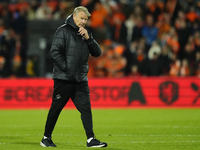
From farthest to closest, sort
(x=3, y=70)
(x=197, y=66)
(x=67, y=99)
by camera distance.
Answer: (x=3, y=70) → (x=197, y=66) → (x=67, y=99)

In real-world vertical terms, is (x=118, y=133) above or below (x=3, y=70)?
below

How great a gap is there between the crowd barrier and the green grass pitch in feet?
12.4

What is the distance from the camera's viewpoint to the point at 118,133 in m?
9.90

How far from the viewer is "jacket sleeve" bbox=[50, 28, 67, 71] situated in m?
7.28

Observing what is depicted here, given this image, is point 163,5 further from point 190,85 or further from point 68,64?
point 68,64

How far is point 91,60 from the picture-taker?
2034 cm

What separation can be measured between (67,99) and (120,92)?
10.7 meters

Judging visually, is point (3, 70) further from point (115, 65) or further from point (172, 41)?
point (172, 41)

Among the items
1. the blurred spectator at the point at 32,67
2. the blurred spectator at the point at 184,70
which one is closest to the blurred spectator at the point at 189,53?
the blurred spectator at the point at 184,70

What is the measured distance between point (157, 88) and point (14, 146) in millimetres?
11121

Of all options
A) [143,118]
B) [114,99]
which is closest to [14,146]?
[143,118]

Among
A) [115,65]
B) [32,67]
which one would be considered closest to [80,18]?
[115,65]

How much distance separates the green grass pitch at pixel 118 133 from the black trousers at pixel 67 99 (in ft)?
1.22

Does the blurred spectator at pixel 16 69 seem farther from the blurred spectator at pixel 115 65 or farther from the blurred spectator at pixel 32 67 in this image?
the blurred spectator at pixel 115 65
